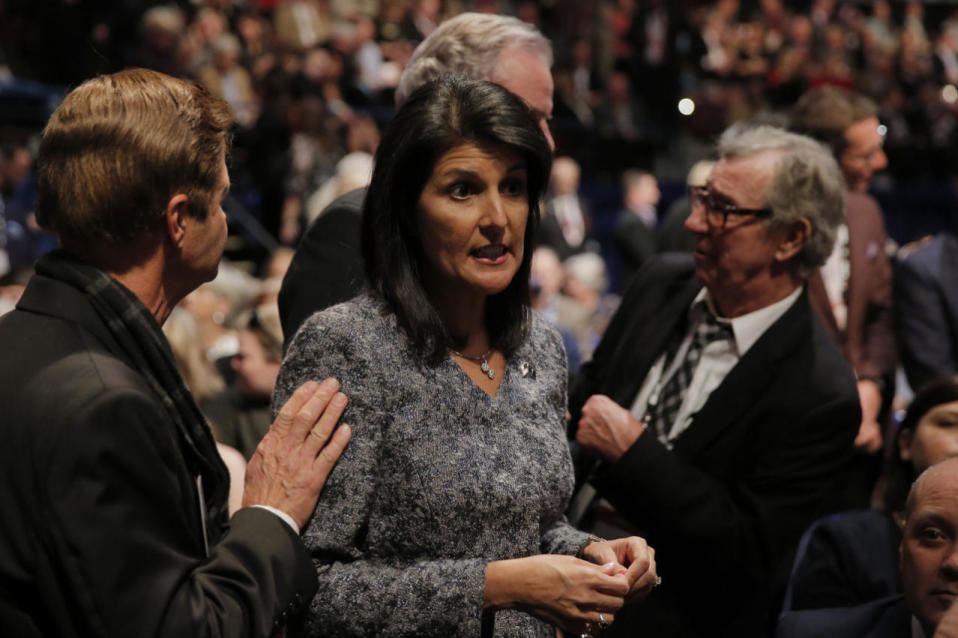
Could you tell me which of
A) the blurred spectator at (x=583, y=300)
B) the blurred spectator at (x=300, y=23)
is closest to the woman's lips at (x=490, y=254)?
the blurred spectator at (x=583, y=300)

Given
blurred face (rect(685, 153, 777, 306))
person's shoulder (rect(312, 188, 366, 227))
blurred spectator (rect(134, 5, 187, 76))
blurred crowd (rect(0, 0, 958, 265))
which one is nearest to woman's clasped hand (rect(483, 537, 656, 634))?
person's shoulder (rect(312, 188, 366, 227))

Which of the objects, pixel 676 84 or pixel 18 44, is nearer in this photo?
pixel 18 44

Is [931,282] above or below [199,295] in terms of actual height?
above

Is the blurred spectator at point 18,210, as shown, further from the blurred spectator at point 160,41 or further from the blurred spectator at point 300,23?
the blurred spectator at point 300,23

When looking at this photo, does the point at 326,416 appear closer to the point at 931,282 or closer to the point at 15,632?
the point at 15,632

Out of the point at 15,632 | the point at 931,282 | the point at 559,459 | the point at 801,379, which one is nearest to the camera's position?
the point at 15,632

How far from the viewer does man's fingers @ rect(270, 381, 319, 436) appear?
184cm

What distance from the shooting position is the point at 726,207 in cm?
289

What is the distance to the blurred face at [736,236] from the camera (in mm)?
2848

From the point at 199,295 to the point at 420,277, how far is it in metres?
3.85

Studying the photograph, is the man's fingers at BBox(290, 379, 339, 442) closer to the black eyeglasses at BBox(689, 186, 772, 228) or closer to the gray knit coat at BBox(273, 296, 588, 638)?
the gray knit coat at BBox(273, 296, 588, 638)

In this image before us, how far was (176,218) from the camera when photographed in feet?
5.56

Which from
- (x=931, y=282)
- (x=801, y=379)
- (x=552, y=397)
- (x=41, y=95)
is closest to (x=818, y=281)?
(x=801, y=379)

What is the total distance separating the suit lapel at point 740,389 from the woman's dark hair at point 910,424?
0.51 meters
